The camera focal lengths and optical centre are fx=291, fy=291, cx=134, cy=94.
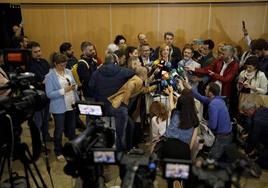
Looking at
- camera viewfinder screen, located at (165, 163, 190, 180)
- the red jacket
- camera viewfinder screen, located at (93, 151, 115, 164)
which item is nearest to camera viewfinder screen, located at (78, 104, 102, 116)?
camera viewfinder screen, located at (93, 151, 115, 164)

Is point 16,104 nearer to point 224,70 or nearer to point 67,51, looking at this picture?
point 67,51

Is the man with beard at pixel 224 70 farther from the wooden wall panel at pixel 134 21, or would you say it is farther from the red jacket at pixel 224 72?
the wooden wall panel at pixel 134 21

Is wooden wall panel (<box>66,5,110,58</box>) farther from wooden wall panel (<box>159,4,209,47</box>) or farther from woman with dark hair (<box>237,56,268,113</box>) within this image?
woman with dark hair (<box>237,56,268,113</box>)

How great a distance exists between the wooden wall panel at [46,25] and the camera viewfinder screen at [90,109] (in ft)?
15.8

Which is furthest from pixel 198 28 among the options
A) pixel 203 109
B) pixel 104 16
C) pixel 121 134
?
pixel 121 134

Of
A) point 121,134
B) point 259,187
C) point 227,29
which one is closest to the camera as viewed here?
point 259,187

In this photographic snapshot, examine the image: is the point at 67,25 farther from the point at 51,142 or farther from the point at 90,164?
the point at 90,164

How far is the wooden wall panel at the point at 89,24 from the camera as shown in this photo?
20.8 feet

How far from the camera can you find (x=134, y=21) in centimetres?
624

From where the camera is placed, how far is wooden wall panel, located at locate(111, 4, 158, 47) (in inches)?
241

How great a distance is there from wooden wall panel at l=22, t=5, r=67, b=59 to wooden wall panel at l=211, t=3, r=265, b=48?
3.31m

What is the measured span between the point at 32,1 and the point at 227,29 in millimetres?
4215

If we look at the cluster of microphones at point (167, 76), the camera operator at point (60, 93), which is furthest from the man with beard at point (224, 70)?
the camera operator at point (60, 93)

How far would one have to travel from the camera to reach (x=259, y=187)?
312 centimetres
